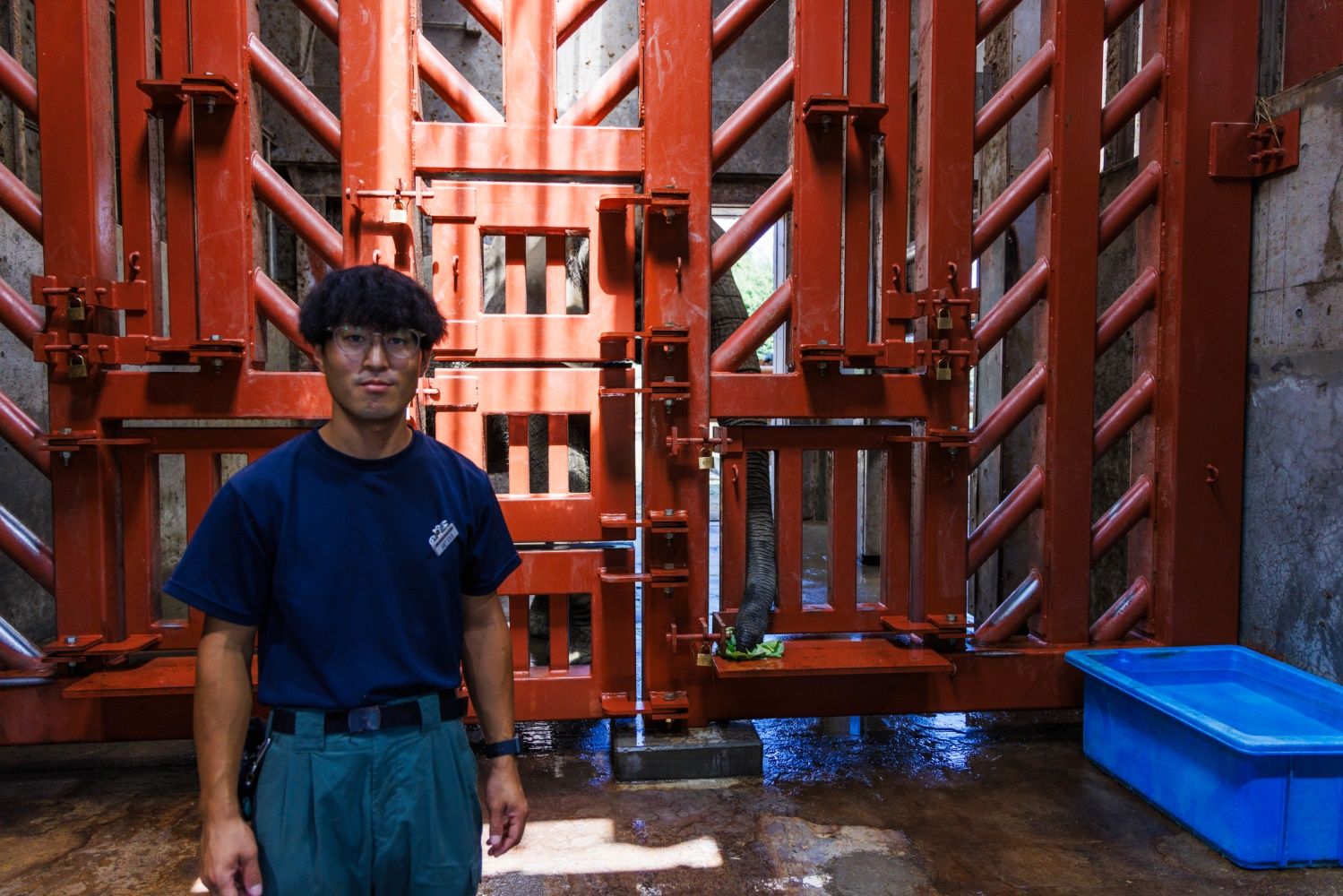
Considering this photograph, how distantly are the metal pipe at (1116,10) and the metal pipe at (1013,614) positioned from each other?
2686 millimetres

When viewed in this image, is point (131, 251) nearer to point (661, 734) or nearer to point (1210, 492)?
point (661, 734)

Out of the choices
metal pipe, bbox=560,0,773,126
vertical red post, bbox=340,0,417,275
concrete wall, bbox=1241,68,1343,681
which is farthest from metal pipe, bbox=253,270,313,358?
concrete wall, bbox=1241,68,1343,681

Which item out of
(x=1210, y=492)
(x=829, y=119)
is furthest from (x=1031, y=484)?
(x=829, y=119)

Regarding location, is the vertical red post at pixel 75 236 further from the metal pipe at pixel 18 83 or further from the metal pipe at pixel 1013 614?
the metal pipe at pixel 1013 614

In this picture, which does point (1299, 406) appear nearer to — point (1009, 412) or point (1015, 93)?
point (1009, 412)

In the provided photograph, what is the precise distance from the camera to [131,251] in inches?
147

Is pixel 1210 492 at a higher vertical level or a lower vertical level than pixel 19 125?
lower

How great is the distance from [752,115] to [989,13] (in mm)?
1237

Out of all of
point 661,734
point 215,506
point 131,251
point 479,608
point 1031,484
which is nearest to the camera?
point 215,506

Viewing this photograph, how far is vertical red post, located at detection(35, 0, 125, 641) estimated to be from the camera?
12.0ft

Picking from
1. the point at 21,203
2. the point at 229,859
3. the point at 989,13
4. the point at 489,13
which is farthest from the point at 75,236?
the point at 989,13

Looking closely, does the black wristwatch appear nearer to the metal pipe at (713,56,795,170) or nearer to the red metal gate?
the red metal gate

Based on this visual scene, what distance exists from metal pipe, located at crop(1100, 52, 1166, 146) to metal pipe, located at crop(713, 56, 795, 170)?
157cm

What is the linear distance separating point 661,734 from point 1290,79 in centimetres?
435
